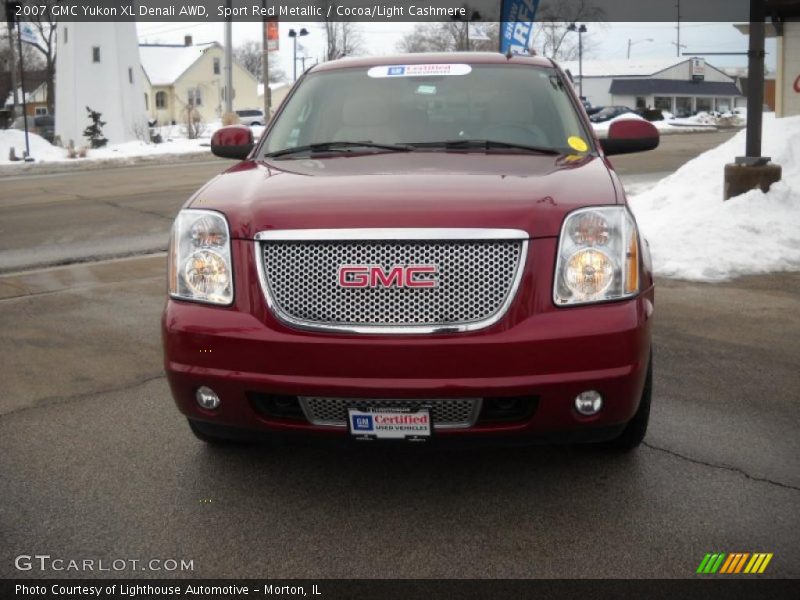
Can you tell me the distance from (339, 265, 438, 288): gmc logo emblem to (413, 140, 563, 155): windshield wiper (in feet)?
4.19

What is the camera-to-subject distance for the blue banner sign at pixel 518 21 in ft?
47.0

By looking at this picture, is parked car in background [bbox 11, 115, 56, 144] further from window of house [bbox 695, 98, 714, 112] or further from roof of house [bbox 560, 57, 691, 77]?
window of house [bbox 695, 98, 714, 112]

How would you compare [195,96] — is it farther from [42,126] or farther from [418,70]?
[418,70]

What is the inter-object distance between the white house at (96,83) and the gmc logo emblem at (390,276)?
145 feet

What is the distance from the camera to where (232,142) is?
5.30 m

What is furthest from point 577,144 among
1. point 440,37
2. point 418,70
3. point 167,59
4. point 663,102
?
point 663,102

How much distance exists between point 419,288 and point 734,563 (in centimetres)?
137

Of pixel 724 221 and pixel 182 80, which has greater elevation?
pixel 182 80

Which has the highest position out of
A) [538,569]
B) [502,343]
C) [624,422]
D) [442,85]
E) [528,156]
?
[442,85]

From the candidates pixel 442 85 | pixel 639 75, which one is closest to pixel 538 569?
pixel 442 85

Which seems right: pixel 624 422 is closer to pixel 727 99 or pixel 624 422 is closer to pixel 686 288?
pixel 686 288
